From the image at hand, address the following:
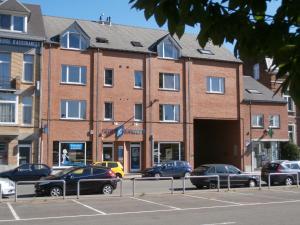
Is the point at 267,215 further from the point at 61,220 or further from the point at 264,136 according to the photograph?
the point at 264,136

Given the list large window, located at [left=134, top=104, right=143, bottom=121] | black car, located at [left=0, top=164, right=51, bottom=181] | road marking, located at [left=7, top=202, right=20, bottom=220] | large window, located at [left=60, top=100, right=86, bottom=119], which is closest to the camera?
road marking, located at [left=7, top=202, right=20, bottom=220]

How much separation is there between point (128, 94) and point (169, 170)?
8384 mm

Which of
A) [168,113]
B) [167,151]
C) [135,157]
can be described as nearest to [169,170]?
[135,157]

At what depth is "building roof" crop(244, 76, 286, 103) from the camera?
154 feet

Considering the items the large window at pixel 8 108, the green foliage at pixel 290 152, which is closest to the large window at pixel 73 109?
the large window at pixel 8 108

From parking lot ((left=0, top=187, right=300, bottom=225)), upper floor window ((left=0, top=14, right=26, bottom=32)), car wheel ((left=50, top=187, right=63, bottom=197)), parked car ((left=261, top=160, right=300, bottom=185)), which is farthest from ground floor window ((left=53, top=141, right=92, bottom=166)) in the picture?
parking lot ((left=0, top=187, right=300, bottom=225))

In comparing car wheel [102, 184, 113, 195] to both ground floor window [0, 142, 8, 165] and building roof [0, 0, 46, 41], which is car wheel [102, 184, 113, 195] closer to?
ground floor window [0, 142, 8, 165]

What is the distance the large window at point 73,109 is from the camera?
1512 inches

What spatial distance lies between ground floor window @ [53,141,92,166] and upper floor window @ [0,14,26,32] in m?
8.83

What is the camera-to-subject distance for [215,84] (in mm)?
44750

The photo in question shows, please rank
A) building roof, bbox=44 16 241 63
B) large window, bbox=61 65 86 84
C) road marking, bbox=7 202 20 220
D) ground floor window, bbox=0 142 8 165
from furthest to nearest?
building roof, bbox=44 16 241 63
large window, bbox=61 65 86 84
ground floor window, bbox=0 142 8 165
road marking, bbox=7 202 20 220

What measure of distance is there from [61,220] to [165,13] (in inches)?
440

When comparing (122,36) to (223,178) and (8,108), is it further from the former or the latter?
(223,178)

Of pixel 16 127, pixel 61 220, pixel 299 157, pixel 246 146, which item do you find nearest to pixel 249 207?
pixel 61 220
